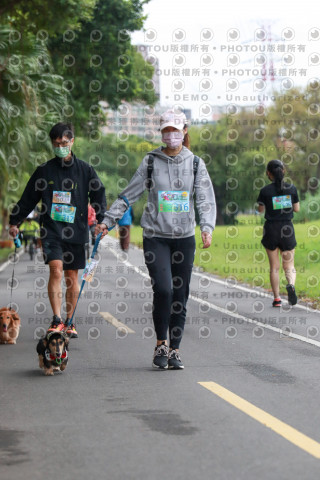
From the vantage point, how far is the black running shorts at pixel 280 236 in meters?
14.1

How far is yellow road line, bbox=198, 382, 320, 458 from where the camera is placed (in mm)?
5426

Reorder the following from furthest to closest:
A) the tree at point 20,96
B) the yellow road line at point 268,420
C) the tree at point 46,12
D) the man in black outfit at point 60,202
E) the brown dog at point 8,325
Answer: the tree at point 20,96, the tree at point 46,12, the brown dog at point 8,325, the man in black outfit at point 60,202, the yellow road line at point 268,420

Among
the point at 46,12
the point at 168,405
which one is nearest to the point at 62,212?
the point at 168,405

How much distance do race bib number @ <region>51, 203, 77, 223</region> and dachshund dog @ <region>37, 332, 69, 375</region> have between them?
177 cm

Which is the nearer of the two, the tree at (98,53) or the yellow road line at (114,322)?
the yellow road line at (114,322)

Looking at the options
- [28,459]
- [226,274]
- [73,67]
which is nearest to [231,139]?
[73,67]

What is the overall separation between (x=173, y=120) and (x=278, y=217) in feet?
20.6

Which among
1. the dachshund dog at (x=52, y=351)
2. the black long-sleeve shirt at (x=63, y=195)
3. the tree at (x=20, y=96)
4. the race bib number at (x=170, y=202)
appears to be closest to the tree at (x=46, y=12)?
the tree at (x=20, y=96)

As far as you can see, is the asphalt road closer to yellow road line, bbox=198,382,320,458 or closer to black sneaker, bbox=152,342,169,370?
yellow road line, bbox=198,382,320,458

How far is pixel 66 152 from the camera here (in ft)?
31.1

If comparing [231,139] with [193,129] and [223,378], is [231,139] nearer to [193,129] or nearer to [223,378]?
[193,129]

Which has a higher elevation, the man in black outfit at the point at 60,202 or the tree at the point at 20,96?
the tree at the point at 20,96

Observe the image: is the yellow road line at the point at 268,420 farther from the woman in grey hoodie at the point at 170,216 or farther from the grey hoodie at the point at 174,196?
the grey hoodie at the point at 174,196

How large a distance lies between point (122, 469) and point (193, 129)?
279 feet
